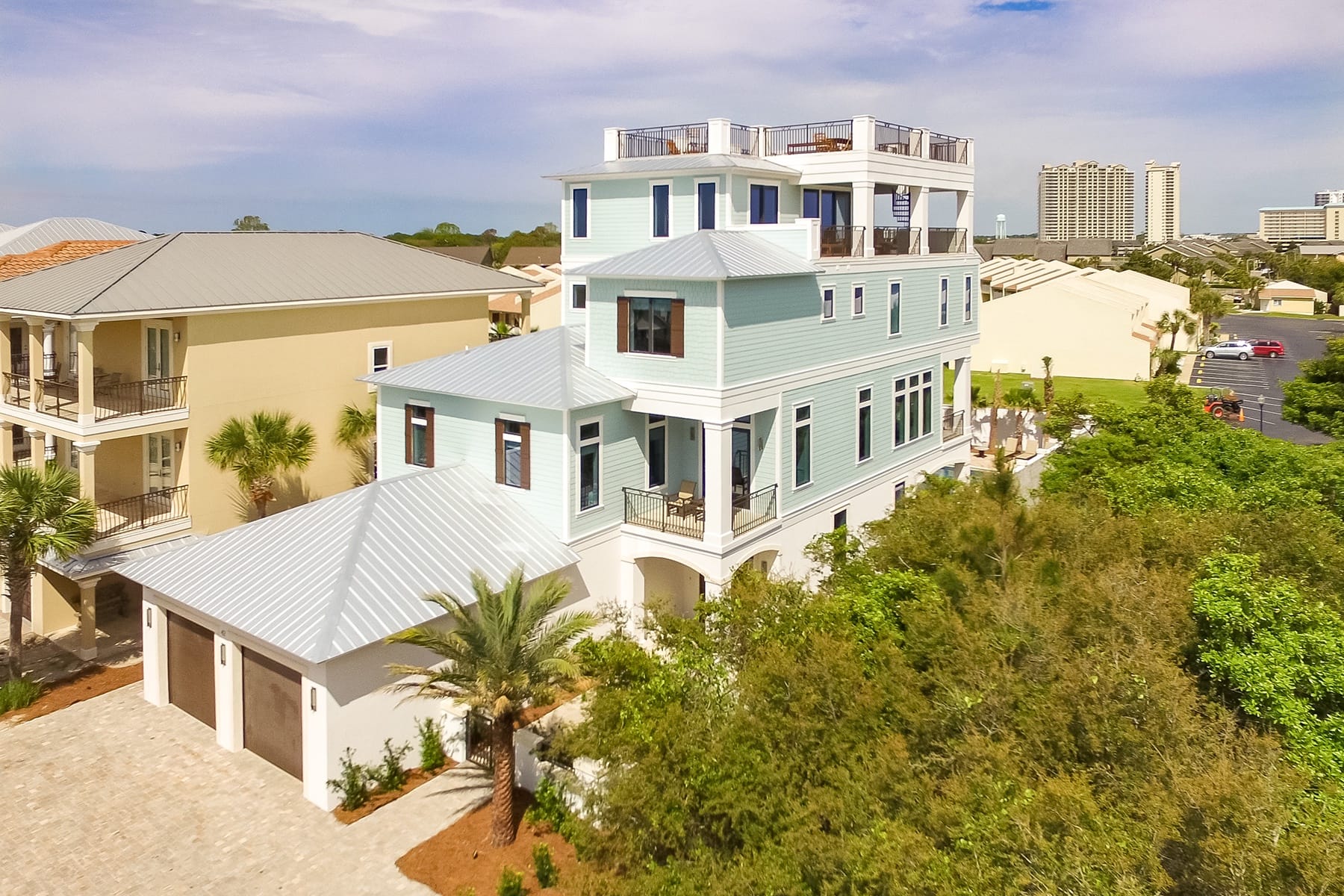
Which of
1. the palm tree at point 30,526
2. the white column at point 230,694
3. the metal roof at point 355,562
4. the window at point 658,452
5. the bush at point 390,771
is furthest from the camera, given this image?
the window at point 658,452

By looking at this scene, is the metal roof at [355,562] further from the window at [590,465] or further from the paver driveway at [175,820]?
the paver driveway at [175,820]

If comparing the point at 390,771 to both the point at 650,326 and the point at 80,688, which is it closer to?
the point at 80,688

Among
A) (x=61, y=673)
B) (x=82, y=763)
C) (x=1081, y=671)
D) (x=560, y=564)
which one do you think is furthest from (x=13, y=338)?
(x=1081, y=671)

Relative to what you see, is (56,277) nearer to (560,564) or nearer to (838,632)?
Result: (560,564)

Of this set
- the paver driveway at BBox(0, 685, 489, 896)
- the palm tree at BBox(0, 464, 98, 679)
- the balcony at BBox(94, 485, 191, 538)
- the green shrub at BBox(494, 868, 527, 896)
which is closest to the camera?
the green shrub at BBox(494, 868, 527, 896)

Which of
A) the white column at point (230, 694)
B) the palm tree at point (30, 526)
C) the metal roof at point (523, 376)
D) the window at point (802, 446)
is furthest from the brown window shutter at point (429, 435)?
the window at point (802, 446)

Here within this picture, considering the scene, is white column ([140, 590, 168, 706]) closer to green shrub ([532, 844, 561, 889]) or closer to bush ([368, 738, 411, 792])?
bush ([368, 738, 411, 792])

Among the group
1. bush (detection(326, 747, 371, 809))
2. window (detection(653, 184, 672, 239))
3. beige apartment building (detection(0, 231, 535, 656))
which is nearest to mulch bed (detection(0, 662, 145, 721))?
beige apartment building (detection(0, 231, 535, 656))
